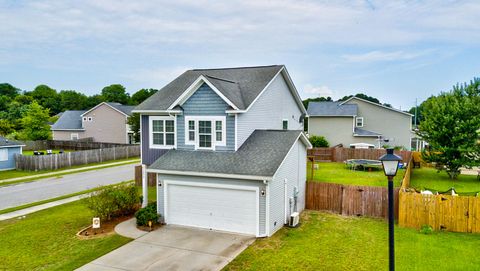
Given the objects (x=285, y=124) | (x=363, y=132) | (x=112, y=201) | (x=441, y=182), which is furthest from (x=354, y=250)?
(x=363, y=132)

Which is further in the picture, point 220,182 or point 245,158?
point 245,158

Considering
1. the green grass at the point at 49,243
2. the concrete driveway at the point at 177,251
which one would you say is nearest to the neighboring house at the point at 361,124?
the concrete driveway at the point at 177,251

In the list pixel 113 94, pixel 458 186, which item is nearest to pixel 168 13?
pixel 458 186

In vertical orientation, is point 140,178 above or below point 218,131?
below

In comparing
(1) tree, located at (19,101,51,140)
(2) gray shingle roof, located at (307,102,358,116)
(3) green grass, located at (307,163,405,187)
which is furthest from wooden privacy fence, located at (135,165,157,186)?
(1) tree, located at (19,101,51,140)

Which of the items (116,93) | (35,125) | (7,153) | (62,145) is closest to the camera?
(7,153)

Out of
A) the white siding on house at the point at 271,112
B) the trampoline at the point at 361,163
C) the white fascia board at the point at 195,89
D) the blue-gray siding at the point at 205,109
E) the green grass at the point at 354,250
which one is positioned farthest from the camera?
the trampoline at the point at 361,163

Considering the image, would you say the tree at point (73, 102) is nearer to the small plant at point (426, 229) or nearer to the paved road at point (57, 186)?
the paved road at point (57, 186)

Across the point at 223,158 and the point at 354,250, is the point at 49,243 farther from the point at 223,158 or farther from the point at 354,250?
the point at 354,250
